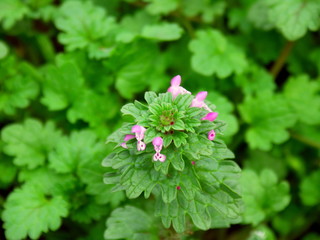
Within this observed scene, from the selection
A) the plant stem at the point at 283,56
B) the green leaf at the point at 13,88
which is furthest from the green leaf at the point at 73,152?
the plant stem at the point at 283,56

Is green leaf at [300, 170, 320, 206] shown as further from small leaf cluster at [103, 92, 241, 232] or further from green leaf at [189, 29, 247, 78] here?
small leaf cluster at [103, 92, 241, 232]

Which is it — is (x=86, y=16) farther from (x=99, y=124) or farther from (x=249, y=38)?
(x=249, y=38)

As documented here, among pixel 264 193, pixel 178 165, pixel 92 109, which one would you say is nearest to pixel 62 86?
pixel 92 109

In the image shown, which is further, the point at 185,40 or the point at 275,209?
the point at 185,40

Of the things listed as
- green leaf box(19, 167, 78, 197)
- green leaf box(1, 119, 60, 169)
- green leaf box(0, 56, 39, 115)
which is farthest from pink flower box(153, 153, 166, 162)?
green leaf box(0, 56, 39, 115)

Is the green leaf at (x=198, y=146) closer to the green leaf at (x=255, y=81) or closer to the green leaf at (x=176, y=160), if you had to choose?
the green leaf at (x=176, y=160)

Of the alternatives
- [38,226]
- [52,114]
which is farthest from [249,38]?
[38,226]
